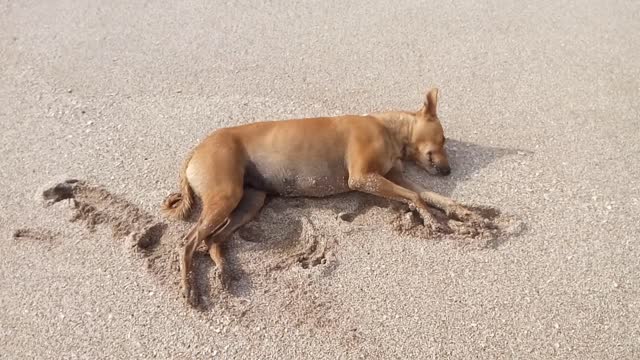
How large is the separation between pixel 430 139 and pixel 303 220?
1086 mm

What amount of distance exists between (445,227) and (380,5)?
3.16 metres

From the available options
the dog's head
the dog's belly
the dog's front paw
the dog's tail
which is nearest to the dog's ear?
the dog's head

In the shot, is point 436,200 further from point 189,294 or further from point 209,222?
point 189,294

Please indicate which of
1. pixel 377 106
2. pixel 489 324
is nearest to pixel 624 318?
pixel 489 324

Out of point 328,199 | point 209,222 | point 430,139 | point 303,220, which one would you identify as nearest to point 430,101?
point 430,139

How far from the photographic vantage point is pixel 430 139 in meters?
5.04

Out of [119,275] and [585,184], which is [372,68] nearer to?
[585,184]

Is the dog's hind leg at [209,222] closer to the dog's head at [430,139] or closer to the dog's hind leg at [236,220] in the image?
the dog's hind leg at [236,220]

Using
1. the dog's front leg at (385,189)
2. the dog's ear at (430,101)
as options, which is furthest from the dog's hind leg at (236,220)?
the dog's ear at (430,101)

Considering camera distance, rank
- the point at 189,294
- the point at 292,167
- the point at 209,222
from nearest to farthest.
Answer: the point at 189,294 → the point at 209,222 → the point at 292,167

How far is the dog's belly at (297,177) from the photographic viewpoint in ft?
15.6

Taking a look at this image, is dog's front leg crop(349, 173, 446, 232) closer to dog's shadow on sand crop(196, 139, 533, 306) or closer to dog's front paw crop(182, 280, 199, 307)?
dog's shadow on sand crop(196, 139, 533, 306)

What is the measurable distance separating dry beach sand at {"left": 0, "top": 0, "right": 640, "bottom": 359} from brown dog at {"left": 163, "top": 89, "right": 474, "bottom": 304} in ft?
0.45

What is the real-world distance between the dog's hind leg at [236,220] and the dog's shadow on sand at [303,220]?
0.04 meters
